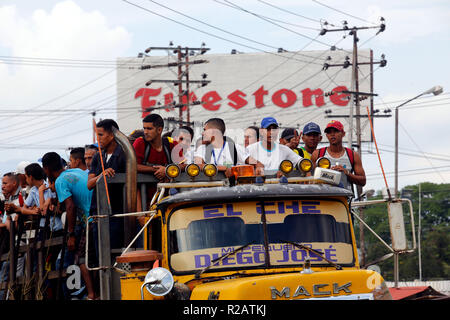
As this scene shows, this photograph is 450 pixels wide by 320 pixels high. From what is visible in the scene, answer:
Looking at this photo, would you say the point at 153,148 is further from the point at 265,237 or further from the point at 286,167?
the point at 265,237

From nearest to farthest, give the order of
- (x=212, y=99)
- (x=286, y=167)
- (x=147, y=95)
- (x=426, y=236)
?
(x=286, y=167), (x=212, y=99), (x=147, y=95), (x=426, y=236)

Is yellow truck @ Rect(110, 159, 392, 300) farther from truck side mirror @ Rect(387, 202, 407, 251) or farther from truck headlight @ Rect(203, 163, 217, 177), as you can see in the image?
truck side mirror @ Rect(387, 202, 407, 251)

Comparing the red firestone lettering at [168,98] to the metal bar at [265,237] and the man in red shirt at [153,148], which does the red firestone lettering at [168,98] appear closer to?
the man in red shirt at [153,148]

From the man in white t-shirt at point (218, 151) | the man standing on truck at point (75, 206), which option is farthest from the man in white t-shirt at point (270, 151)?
the man standing on truck at point (75, 206)

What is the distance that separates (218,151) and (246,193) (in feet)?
6.85

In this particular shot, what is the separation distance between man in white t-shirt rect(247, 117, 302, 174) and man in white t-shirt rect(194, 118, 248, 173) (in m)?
0.15

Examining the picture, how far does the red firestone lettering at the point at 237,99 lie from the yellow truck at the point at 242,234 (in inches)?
2361

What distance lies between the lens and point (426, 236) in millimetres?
107812

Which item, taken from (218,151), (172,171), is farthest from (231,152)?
(172,171)

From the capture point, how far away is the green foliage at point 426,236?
94625 mm

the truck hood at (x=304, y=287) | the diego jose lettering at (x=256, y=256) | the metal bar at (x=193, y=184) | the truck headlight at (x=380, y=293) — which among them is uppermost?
the metal bar at (x=193, y=184)

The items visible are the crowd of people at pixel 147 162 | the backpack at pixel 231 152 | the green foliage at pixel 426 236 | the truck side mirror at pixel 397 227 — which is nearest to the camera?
the truck side mirror at pixel 397 227
